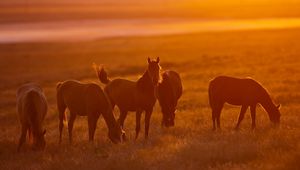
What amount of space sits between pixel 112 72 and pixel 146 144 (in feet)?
67.7

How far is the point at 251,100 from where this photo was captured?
51.9ft

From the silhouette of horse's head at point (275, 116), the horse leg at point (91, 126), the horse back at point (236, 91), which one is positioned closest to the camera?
the horse leg at point (91, 126)

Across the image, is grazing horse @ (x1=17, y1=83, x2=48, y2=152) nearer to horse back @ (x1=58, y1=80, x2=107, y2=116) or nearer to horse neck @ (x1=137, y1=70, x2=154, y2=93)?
horse back @ (x1=58, y1=80, x2=107, y2=116)

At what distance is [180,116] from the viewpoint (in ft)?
61.3

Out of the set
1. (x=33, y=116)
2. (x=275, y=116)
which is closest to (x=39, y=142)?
(x=33, y=116)

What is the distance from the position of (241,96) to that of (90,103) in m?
4.00

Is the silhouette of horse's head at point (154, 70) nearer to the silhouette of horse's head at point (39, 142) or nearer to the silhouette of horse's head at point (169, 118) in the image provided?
the silhouette of horse's head at point (169, 118)

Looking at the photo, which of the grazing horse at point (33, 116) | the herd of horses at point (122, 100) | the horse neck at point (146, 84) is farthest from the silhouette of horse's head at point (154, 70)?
the grazing horse at point (33, 116)

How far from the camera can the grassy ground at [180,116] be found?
11.8 m

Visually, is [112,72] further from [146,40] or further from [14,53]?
[146,40]

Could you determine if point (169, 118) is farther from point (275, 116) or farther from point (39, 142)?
point (39, 142)

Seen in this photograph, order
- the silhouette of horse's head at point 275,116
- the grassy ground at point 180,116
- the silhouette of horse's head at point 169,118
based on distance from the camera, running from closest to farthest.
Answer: the grassy ground at point 180,116
the silhouette of horse's head at point 275,116
the silhouette of horse's head at point 169,118

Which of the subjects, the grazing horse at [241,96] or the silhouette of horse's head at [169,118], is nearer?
the grazing horse at [241,96]

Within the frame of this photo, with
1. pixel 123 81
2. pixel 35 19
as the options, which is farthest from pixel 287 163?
pixel 35 19
